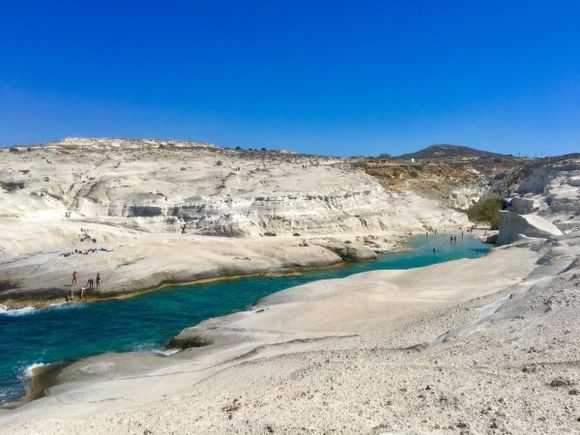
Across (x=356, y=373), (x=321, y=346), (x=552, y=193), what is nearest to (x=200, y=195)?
(x=552, y=193)

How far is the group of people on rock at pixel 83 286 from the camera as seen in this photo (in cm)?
2747

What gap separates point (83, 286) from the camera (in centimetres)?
2833

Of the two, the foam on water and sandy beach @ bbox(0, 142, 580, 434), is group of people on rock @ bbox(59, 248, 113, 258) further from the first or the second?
the foam on water

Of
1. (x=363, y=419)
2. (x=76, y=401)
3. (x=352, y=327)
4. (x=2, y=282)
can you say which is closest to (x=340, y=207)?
(x=2, y=282)

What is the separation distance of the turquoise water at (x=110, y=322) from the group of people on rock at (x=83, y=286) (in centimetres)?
104

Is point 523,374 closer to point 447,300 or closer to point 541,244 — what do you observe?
point 447,300

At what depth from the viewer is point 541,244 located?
30.6 m

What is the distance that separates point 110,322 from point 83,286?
5.80 metres

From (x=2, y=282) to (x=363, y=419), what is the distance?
2639cm

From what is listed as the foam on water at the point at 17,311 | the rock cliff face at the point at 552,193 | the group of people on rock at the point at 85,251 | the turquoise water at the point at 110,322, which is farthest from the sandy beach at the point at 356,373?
the rock cliff face at the point at 552,193

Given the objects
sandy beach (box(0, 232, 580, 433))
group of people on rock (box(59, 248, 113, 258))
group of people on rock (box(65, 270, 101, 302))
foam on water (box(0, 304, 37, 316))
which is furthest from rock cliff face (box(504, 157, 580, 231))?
foam on water (box(0, 304, 37, 316))

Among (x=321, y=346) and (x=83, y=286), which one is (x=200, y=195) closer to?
(x=83, y=286)

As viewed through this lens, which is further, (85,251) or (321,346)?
(85,251)

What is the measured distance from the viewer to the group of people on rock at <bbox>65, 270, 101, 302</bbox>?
27.5 metres
